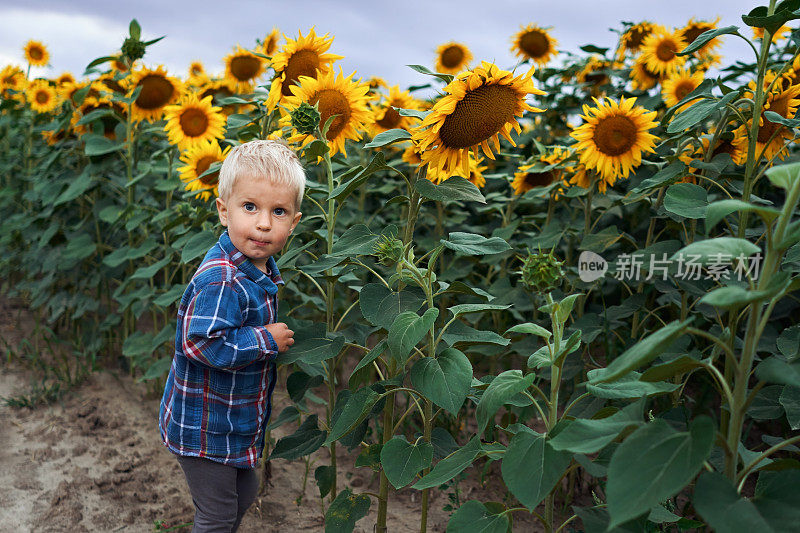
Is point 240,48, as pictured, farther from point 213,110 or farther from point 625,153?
point 625,153

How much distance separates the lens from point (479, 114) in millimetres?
1761

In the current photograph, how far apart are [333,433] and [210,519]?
58 cm

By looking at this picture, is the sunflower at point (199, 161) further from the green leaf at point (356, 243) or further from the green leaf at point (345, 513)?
the green leaf at point (345, 513)

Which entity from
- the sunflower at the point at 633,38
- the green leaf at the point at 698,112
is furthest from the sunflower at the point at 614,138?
the sunflower at the point at 633,38

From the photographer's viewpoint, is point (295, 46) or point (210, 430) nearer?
point (210, 430)

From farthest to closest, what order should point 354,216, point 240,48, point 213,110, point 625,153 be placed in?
point 240,48
point 354,216
point 213,110
point 625,153

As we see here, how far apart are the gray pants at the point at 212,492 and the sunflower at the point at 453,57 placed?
312 centimetres

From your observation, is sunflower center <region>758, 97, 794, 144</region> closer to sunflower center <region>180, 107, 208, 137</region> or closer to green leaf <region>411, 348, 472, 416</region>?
green leaf <region>411, 348, 472, 416</region>

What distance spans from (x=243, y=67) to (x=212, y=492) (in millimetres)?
2619

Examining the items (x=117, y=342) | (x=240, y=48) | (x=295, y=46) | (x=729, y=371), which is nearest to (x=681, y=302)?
(x=729, y=371)

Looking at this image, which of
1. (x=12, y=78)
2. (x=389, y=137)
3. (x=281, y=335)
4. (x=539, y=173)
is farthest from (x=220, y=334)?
(x=12, y=78)

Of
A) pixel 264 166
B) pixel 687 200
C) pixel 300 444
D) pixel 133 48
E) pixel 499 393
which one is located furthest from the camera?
pixel 133 48

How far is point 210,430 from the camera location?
1.86 m

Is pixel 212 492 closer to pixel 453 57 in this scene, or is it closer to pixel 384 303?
pixel 384 303
